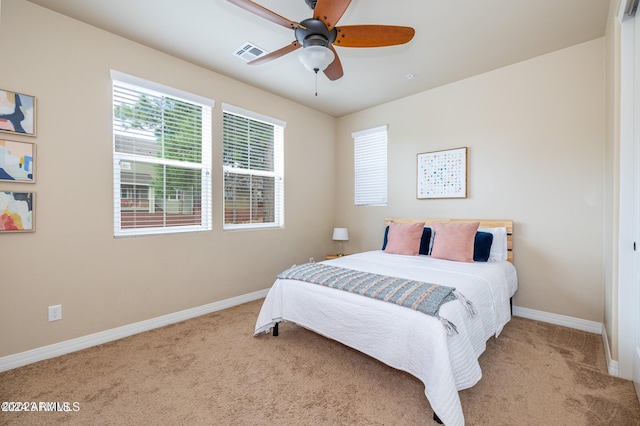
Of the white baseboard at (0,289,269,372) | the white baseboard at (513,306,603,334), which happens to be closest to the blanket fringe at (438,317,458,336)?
the white baseboard at (513,306,603,334)

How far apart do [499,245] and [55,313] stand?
4248mm

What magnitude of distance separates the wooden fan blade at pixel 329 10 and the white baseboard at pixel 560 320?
3.39 metres

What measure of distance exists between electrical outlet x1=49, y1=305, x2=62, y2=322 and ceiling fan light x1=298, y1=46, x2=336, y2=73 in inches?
109

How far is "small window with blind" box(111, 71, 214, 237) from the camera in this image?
267cm

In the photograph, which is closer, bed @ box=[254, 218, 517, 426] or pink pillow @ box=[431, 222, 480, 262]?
bed @ box=[254, 218, 517, 426]

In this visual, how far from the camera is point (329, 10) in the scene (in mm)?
1709

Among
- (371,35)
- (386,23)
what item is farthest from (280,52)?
(386,23)

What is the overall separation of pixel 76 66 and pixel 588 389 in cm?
456

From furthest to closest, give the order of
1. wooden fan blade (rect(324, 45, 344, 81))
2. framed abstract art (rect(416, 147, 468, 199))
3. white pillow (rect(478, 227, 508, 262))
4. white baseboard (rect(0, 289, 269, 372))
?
1. framed abstract art (rect(416, 147, 468, 199))
2. white pillow (rect(478, 227, 508, 262))
3. wooden fan blade (rect(324, 45, 344, 81))
4. white baseboard (rect(0, 289, 269, 372))

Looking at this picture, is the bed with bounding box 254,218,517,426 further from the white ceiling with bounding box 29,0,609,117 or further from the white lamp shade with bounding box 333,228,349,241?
the white ceiling with bounding box 29,0,609,117

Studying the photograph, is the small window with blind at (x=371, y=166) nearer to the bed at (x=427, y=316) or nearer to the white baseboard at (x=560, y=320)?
the bed at (x=427, y=316)

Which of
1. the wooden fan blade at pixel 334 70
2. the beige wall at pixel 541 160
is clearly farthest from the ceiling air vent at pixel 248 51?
the beige wall at pixel 541 160

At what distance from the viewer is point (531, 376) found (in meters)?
2.00

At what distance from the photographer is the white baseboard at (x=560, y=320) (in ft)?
8.88
